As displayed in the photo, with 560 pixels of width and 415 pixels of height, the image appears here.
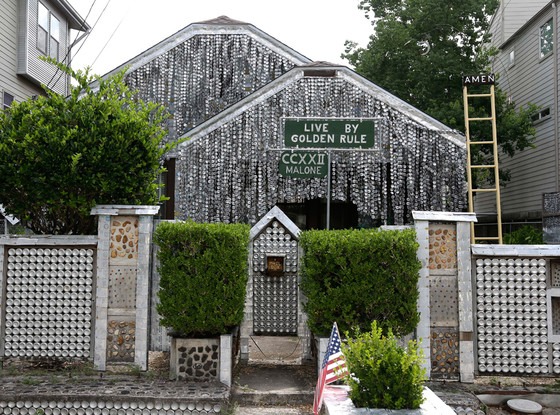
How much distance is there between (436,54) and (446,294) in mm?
16578

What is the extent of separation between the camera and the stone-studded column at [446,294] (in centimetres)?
700

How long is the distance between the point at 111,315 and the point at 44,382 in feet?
3.72

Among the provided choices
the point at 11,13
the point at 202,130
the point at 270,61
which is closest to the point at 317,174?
the point at 202,130

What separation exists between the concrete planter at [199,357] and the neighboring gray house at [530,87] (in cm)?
1465

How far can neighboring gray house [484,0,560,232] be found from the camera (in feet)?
60.0

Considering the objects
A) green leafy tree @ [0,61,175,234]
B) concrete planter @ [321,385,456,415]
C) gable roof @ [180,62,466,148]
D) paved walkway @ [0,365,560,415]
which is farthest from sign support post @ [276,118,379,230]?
concrete planter @ [321,385,456,415]

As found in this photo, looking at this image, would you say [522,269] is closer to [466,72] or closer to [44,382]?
[44,382]

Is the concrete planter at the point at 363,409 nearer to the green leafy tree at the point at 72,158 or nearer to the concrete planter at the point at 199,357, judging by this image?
the concrete planter at the point at 199,357

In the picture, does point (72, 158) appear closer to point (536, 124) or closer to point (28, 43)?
point (28, 43)

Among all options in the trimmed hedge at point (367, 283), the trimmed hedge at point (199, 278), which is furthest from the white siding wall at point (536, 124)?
the trimmed hedge at point (199, 278)

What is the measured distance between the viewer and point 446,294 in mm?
7141

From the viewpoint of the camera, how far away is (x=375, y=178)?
13250 mm

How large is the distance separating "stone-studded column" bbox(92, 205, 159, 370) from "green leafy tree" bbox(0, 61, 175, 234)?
44 centimetres

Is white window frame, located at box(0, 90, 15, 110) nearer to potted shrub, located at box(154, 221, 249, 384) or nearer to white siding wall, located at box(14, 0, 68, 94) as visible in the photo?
white siding wall, located at box(14, 0, 68, 94)
